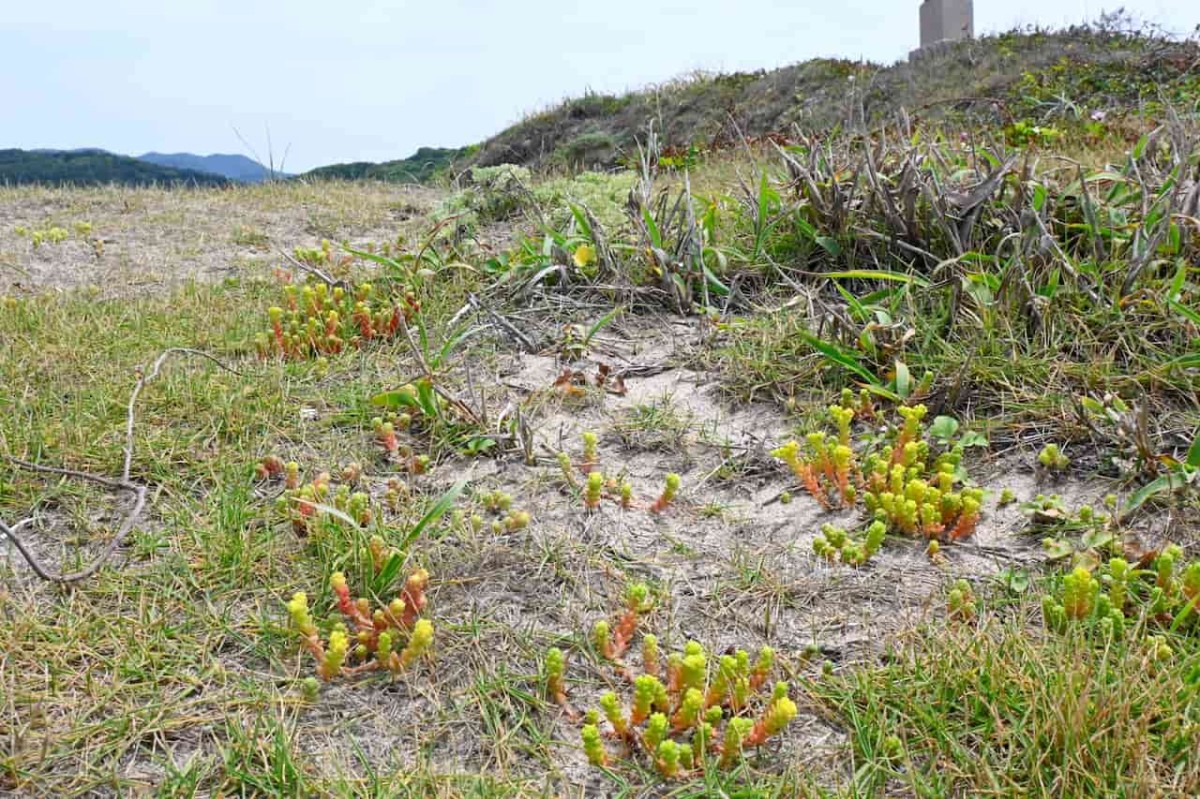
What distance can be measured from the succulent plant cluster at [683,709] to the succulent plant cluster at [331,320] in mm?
2256

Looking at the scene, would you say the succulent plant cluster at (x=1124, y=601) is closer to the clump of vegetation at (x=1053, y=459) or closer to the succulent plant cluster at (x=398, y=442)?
the clump of vegetation at (x=1053, y=459)

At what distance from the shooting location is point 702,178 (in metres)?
7.82

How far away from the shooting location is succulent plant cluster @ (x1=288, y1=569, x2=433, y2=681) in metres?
1.98

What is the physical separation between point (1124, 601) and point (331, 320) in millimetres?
3151

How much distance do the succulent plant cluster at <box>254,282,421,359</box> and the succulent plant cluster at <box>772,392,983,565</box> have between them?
76.7 inches

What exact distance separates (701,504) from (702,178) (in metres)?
5.60

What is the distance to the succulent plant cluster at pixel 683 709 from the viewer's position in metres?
1.71

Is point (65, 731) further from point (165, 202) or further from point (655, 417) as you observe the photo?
point (165, 202)

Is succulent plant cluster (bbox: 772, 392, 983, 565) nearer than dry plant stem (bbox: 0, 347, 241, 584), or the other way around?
dry plant stem (bbox: 0, 347, 241, 584)

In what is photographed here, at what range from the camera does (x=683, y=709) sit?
Result: 5.85 feet

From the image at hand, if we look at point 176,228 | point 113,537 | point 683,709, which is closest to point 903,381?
point 683,709

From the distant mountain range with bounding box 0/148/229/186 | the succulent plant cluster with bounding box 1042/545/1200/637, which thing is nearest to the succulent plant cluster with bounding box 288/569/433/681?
the succulent plant cluster with bounding box 1042/545/1200/637

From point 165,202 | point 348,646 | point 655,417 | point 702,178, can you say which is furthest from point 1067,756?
point 165,202

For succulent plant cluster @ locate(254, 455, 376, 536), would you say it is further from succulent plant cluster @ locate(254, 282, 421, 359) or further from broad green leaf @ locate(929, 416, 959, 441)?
broad green leaf @ locate(929, 416, 959, 441)
